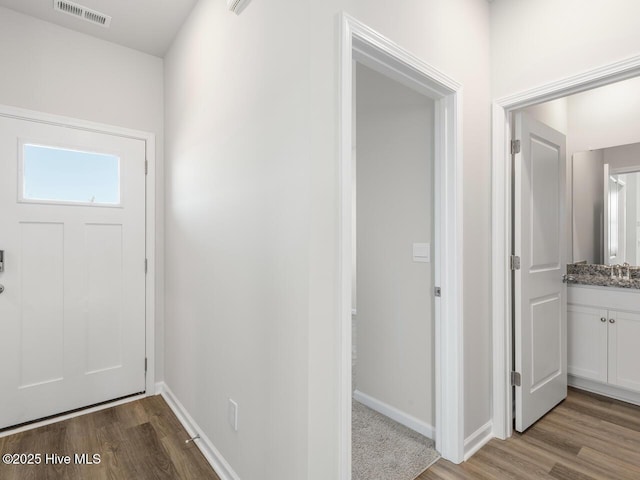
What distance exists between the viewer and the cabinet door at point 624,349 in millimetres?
2471

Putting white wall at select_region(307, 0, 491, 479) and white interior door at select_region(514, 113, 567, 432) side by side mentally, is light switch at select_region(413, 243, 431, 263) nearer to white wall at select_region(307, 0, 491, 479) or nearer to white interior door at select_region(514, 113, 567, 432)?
white wall at select_region(307, 0, 491, 479)

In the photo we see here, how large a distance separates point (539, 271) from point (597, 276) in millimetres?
901

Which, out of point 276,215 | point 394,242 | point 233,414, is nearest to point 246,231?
point 276,215

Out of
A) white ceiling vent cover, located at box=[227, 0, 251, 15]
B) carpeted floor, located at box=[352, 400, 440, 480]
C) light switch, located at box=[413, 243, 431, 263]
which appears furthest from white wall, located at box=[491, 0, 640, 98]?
carpeted floor, located at box=[352, 400, 440, 480]

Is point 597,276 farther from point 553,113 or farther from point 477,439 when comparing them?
point 477,439

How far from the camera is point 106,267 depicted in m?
2.57

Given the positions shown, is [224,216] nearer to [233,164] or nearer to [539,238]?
[233,164]

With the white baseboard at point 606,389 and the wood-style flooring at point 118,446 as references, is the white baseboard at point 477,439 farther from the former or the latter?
the wood-style flooring at point 118,446

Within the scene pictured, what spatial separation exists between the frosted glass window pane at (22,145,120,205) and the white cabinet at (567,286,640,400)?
3856 mm

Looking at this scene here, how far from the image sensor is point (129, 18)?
7.54 feet

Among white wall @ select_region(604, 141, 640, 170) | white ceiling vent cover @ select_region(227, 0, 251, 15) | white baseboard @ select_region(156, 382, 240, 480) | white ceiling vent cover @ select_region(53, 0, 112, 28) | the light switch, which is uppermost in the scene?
white ceiling vent cover @ select_region(53, 0, 112, 28)

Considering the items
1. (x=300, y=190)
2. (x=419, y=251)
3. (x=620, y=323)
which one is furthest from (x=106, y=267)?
(x=620, y=323)

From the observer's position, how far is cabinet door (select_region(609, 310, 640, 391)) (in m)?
2.47

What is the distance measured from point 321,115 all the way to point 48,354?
2.55m
